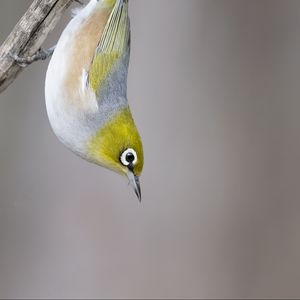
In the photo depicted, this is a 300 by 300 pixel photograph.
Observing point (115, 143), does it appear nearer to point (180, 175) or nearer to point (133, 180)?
point (133, 180)

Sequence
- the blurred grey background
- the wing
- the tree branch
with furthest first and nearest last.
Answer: the blurred grey background, the wing, the tree branch

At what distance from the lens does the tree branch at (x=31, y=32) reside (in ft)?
8.34

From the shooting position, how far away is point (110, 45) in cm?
269

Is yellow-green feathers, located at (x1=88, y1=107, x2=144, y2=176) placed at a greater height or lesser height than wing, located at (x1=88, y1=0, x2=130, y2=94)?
lesser

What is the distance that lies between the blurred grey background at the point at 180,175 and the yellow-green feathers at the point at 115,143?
55.0 inches

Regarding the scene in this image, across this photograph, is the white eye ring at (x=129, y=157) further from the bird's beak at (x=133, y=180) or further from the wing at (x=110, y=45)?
the wing at (x=110, y=45)

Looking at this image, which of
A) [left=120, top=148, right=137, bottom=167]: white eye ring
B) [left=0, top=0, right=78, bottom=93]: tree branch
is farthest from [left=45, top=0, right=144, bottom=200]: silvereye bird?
[left=0, top=0, right=78, bottom=93]: tree branch

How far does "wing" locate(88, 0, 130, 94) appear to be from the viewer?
2.65 metres

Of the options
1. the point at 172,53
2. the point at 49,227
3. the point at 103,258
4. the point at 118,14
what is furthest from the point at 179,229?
the point at 118,14

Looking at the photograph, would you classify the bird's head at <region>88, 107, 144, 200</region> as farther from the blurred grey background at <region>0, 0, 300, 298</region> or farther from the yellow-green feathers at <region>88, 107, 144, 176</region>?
the blurred grey background at <region>0, 0, 300, 298</region>

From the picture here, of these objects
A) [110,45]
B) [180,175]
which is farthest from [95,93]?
[180,175]

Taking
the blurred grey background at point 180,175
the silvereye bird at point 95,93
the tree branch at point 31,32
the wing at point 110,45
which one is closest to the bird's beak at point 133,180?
the silvereye bird at point 95,93

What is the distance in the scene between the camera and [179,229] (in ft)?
13.4

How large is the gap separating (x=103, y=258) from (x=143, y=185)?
0.56m
